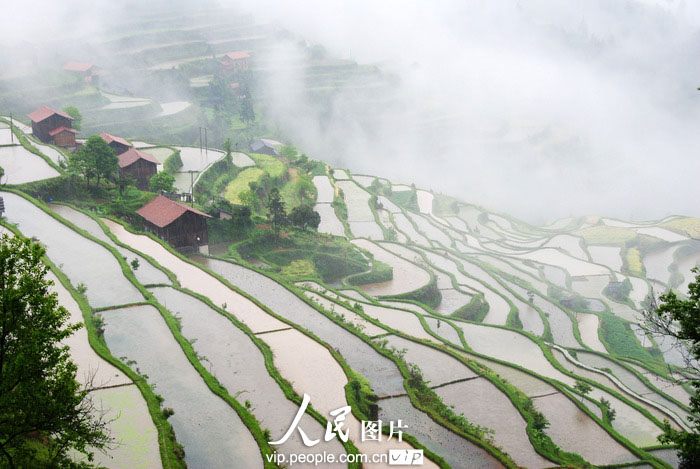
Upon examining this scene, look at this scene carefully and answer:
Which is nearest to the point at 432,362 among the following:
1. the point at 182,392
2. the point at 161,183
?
the point at 182,392

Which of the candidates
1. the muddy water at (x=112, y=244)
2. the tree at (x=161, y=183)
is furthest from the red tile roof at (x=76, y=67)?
the muddy water at (x=112, y=244)

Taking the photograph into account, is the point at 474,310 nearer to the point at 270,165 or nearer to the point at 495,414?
the point at 495,414

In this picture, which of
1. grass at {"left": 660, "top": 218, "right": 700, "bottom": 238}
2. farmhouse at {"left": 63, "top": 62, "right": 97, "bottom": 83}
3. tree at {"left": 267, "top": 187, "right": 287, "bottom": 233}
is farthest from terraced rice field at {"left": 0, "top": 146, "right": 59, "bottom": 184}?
grass at {"left": 660, "top": 218, "right": 700, "bottom": 238}

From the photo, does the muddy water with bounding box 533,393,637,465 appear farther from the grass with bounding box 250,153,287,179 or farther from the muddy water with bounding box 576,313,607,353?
the grass with bounding box 250,153,287,179

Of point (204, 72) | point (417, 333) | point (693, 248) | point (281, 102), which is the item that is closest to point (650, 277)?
point (693, 248)

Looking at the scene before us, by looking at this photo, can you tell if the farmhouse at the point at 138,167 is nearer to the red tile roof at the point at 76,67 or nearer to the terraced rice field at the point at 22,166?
the terraced rice field at the point at 22,166

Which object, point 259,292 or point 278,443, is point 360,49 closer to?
point 259,292
